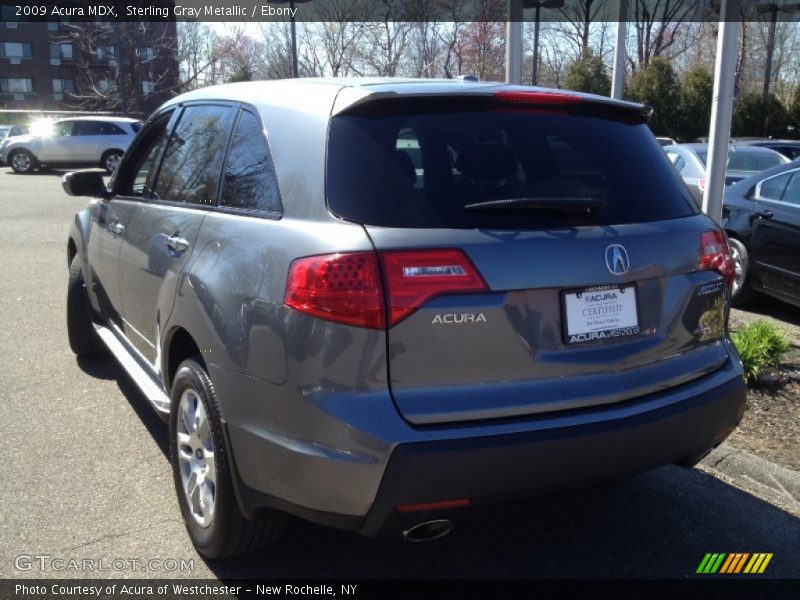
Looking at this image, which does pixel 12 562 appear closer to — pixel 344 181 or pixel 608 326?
pixel 344 181

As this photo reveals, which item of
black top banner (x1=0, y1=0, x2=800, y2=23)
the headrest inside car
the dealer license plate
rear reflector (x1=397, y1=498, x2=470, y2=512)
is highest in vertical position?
black top banner (x1=0, y1=0, x2=800, y2=23)

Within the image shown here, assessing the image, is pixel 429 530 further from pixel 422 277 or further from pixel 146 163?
pixel 146 163

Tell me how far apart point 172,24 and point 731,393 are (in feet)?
160

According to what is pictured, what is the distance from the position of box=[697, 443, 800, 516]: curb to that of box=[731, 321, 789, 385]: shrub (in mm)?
863

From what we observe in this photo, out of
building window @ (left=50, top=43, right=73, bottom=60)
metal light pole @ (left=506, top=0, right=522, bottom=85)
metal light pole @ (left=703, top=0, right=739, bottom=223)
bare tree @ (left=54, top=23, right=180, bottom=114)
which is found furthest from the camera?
building window @ (left=50, top=43, right=73, bottom=60)

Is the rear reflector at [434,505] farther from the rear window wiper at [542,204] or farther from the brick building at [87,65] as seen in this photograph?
the brick building at [87,65]

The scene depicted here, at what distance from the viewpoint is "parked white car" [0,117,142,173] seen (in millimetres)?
27500

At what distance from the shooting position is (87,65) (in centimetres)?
4775

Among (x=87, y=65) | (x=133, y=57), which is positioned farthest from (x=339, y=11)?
(x=87, y=65)

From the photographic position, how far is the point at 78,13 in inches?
1665

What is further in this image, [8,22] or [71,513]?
[8,22]

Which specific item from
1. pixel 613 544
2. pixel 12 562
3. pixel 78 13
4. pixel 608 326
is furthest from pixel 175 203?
pixel 78 13

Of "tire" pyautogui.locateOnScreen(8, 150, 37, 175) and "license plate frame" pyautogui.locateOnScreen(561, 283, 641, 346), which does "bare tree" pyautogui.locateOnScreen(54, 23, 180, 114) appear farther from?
"license plate frame" pyautogui.locateOnScreen(561, 283, 641, 346)

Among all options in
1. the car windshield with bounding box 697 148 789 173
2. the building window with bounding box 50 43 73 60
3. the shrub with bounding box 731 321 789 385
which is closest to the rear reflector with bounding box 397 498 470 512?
the shrub with bounding box 731 321 789 385
